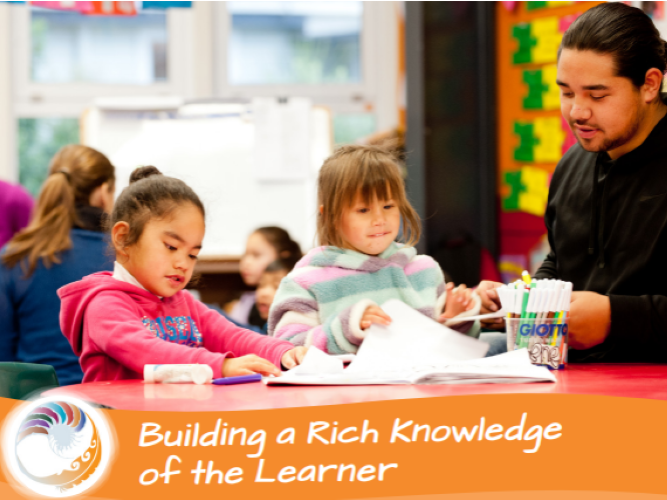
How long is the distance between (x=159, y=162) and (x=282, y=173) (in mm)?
616

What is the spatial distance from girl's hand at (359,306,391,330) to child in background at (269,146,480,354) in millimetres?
113

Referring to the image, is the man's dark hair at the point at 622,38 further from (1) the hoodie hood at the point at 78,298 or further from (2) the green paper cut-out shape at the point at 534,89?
(2) the green paper cut-out shape at the point at 534,89

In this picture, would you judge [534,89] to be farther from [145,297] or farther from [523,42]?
[145,297]

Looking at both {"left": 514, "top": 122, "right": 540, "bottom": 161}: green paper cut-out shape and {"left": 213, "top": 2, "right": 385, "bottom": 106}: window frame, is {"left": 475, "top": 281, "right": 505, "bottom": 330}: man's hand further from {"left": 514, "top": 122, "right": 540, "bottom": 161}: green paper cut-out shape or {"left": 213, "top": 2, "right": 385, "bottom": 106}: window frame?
{"left": 213, "top": 2, "right": 385, "bottom": 106}: window frame

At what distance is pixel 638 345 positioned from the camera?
128 centimetres

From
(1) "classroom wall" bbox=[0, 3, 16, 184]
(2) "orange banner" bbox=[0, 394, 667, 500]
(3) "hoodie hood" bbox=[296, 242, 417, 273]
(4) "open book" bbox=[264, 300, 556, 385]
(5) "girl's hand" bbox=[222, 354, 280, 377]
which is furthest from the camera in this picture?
(1) "classroom wall" bbox=[0, 3, 16, 184]

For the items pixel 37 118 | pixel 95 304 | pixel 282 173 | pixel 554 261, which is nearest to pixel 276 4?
pixel 282 173

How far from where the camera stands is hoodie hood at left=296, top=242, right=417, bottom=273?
1414 mm

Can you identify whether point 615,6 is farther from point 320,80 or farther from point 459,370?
point 320,80

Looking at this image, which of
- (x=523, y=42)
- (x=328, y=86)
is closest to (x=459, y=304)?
(x=523, y=42)

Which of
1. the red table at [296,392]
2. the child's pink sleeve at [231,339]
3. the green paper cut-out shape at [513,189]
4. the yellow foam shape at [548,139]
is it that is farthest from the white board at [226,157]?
the red table at [296,392]

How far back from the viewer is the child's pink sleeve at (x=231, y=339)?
48.1 inches

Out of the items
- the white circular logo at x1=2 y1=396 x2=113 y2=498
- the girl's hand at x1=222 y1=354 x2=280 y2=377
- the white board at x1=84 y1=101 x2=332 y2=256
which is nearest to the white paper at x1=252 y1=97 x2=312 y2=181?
the white board at x1=84 y1=101 x2=332 y2=256

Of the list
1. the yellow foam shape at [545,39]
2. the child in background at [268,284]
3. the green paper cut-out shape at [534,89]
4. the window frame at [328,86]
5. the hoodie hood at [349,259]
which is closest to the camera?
the hoodie hood at [349,259]
